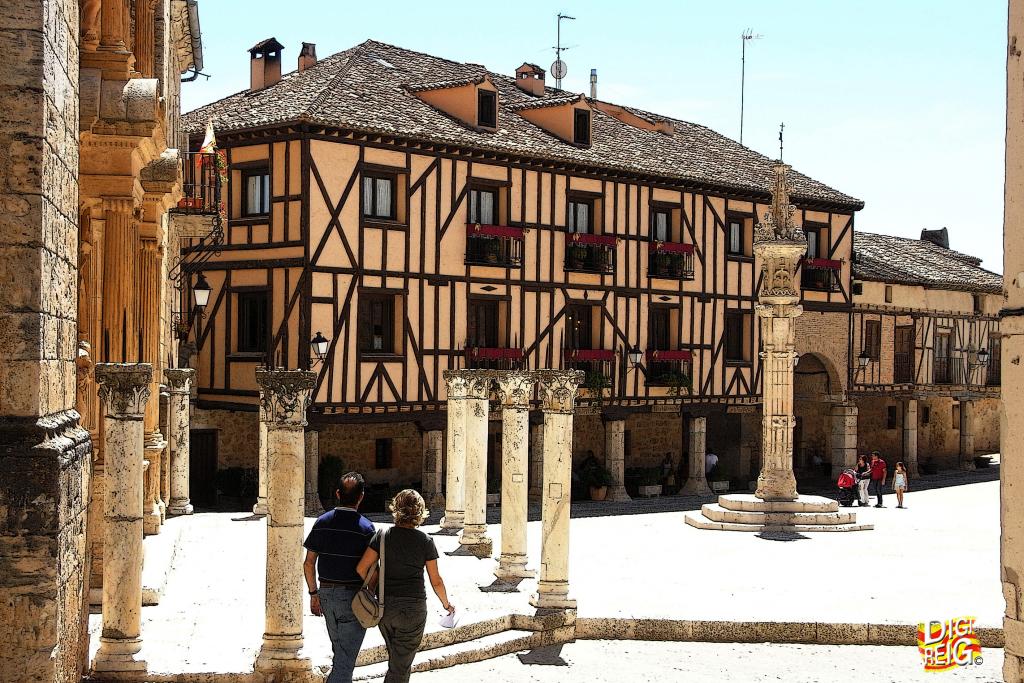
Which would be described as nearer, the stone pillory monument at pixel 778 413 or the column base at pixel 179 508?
the column base at pixel 179 508

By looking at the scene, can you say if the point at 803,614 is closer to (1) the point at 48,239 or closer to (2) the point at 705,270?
(1) the point at 48,239

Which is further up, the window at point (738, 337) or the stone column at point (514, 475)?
the window at point (738, 337)

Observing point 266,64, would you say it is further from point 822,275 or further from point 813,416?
point 813,416

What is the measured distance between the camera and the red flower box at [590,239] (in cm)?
2820

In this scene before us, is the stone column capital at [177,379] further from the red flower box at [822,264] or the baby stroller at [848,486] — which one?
the red flower box at [822,264]

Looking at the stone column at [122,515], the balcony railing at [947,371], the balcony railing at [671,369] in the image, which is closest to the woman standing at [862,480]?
the balcony railing at [671,369]

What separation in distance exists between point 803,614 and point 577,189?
16.4 meters

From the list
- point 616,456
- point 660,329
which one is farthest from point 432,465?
point 660,329

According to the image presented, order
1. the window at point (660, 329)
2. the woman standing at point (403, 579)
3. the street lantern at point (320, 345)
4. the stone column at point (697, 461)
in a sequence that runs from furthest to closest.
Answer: the stone column at point (697, 461)
the window at point (660, 329)
the street lantern at point (320, 345)
the woman standing at point (403, 579)

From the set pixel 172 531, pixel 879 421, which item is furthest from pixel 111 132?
pixel 879 421

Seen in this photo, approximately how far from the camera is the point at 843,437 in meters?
35.6

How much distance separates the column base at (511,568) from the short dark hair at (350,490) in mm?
6594

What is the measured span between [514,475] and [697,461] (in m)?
18.0

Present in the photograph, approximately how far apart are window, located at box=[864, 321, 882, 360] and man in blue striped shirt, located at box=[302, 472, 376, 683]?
3166 centimetres
